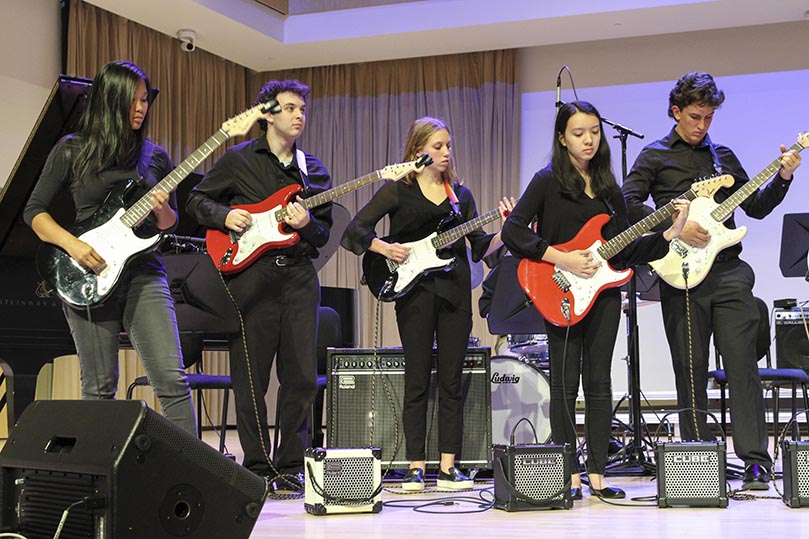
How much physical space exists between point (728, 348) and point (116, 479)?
2.78 meters

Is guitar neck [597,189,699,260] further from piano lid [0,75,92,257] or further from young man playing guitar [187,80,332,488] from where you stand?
piano lid [0,75,92,257]

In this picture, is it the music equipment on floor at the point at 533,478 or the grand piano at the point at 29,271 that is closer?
the music equipment on floor at the point at 533,478

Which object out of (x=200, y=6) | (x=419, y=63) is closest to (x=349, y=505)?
(x=200, y=6)

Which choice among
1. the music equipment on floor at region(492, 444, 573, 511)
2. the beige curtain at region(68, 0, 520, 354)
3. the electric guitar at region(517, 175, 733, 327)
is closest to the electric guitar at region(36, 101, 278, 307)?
the electric guitar at region(517, 175, 733, 327)

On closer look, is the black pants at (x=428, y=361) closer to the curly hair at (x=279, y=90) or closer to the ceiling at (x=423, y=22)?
the curly hair at (x=279, y=90)

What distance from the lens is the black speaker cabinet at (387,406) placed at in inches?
186

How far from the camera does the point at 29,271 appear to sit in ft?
13.4

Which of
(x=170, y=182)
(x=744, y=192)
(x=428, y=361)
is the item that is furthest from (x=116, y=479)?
(x=744, y=192)

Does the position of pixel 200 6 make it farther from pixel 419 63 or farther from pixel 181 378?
pixel 181 378

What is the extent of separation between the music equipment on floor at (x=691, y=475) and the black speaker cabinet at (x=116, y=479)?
1771mm

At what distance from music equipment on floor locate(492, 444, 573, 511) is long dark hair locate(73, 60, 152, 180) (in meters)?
1.84

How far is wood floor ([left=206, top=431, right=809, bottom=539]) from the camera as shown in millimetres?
3082

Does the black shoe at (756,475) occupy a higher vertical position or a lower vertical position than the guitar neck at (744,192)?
lower

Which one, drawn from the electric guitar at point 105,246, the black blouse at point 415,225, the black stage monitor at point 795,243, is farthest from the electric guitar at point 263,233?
the black stage monitor at point 795,243
